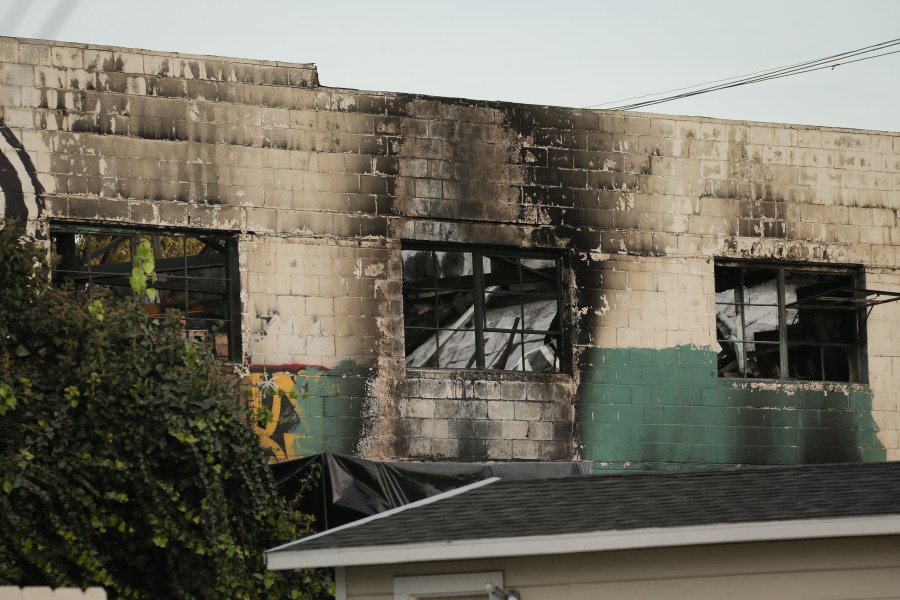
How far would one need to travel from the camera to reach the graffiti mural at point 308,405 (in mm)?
16828

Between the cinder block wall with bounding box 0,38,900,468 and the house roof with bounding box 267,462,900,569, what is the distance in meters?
6.11

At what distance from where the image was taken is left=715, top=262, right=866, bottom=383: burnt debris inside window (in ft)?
63.9

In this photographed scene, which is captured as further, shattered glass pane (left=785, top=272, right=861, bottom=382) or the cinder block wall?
shattered glass pane (left=785, top=272, right=861, bottom=382)

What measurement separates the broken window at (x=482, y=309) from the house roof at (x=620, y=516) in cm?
674

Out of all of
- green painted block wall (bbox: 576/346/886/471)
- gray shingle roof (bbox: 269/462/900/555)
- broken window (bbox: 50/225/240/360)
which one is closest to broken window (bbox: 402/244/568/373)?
green painted block wall (bbox: 576/346/886/471)

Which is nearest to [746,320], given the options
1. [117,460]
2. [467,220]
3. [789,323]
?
[789,323]

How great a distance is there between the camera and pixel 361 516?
14805 mm

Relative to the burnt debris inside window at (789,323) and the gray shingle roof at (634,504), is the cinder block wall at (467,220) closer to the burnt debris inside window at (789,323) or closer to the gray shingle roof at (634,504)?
the burnt debris inside window at (789,323)

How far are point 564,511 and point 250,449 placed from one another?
4240 millimetres

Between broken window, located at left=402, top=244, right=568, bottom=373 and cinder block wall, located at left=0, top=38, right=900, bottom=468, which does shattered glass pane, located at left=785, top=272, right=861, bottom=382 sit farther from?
broken window, located at left=402, top=244, right=568, bottom=373

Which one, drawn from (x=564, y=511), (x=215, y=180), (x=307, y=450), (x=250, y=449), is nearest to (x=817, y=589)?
(x=564, y=511)

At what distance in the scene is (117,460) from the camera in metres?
12.6

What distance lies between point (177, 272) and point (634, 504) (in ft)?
26.2

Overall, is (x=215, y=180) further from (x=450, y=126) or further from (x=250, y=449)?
(x=250, y=449)
